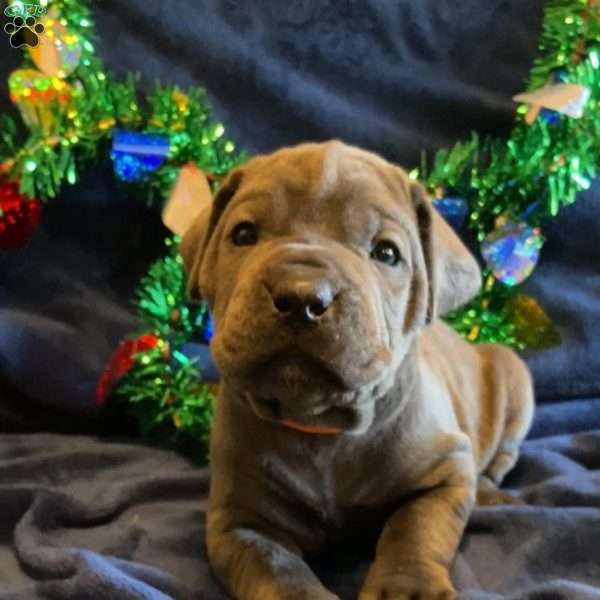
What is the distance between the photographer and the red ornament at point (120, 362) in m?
2.24

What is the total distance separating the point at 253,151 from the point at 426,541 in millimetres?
1304

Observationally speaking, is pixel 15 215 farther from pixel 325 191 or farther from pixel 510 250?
pixel 510 250

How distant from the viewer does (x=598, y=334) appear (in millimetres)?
2512

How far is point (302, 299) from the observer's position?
4.46 feet

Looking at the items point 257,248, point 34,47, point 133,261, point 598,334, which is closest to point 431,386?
point 257,248

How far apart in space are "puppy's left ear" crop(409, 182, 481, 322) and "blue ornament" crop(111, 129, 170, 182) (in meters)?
0.78

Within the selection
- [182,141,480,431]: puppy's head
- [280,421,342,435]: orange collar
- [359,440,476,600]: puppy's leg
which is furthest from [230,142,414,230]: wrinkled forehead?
[359,440,476,600]: puppy's leg

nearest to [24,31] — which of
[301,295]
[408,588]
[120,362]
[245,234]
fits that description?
[120,362]

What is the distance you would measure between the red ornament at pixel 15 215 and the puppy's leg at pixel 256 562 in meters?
0.95

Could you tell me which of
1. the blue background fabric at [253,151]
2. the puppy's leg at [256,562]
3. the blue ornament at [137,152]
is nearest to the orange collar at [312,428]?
the puppy's leg at [256,562]

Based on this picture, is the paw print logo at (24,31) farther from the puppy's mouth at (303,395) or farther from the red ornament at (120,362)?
the puppy's mouth at (303,395)

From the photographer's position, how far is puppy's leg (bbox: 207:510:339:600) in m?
1.49

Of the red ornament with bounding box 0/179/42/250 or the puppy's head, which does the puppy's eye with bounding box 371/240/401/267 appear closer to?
the puppy's head

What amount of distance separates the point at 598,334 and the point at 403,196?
1054 mm
